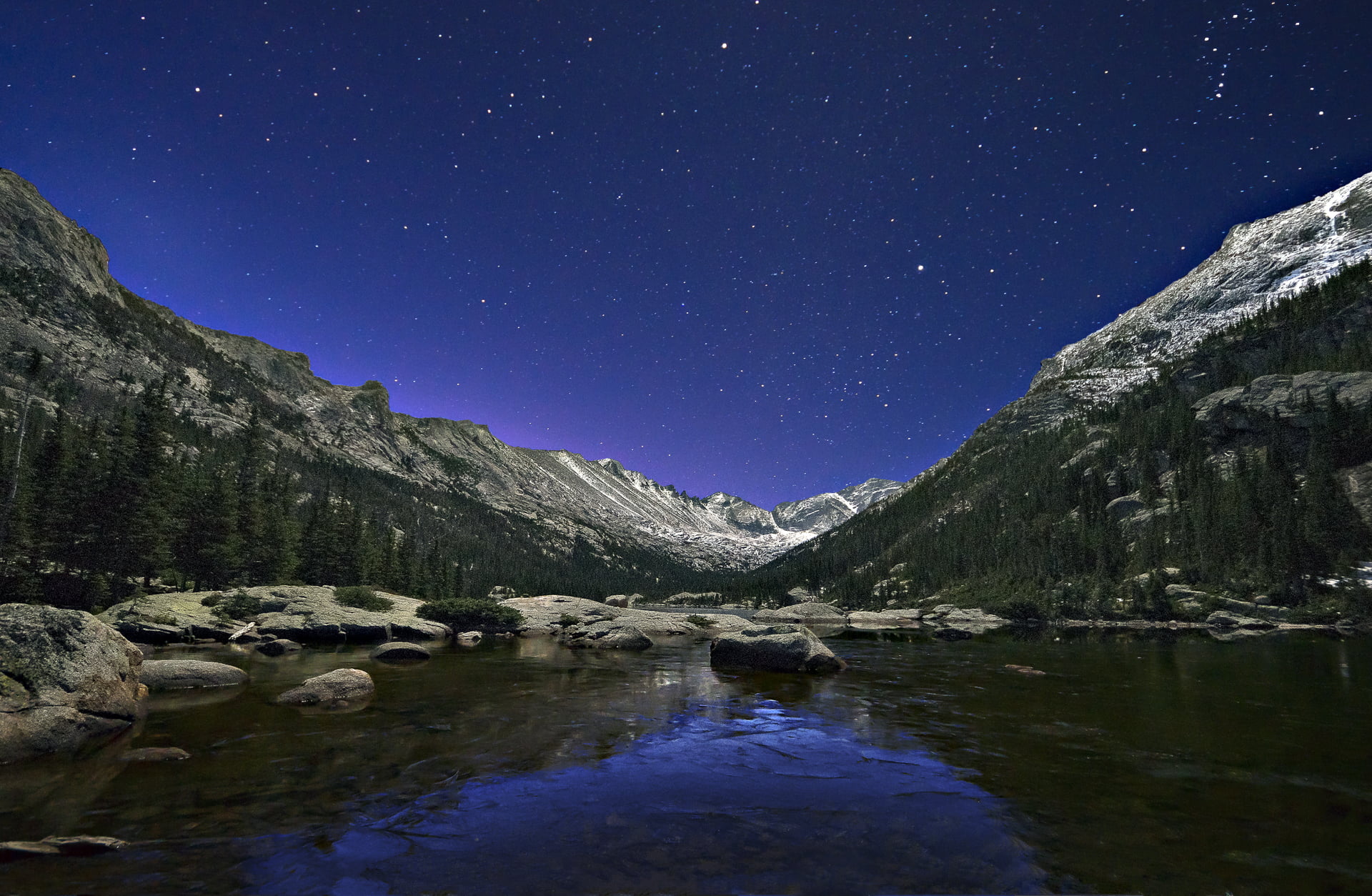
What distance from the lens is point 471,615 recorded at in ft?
168

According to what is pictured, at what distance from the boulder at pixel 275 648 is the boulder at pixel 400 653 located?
5.10 m

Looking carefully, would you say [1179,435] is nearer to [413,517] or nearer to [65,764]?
[65,764]

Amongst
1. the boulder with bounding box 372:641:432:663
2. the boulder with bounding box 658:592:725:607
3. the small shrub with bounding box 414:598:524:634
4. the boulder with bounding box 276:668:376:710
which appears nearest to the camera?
the boulder with bounding box 276:668:376:710

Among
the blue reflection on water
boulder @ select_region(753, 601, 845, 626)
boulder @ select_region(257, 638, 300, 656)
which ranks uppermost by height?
the blue reflection on water

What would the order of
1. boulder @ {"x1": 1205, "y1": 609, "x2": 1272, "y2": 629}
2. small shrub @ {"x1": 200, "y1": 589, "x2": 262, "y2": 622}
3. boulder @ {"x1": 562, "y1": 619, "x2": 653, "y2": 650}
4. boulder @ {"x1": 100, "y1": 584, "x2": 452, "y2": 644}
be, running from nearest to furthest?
boulder @ {"x1": 100, "y1": 584, "x2": 452, "y2": 644} < small shrub @ {"x1": 200, "y1": 589, "x2": 262, "y2": 622} < boulder @ {"x1": 562, "y1": 619, "x2": 653, "y2": 650} < boulder @ {"x1": 1205, "y1": 609, "x2": 1272, "y2": 629}

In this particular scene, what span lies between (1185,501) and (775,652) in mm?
99728

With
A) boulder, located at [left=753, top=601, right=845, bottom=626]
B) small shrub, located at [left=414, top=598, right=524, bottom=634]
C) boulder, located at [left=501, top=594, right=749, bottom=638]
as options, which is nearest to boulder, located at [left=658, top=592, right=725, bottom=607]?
boulder, located at [left=753, top=601, right=845, bottom=626]

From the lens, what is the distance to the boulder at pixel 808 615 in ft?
301

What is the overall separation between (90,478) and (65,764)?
1875 inches

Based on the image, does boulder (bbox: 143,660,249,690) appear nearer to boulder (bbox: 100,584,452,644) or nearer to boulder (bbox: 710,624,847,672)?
boulder (bbox: 100,584,452,644)

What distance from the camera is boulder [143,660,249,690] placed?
18.5 meters

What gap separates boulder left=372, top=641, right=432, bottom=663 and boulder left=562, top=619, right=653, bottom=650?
12.0m

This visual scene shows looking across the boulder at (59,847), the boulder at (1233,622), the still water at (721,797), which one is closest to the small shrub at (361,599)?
the still water at (721,797)

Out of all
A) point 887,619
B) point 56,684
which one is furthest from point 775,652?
point 887,619
